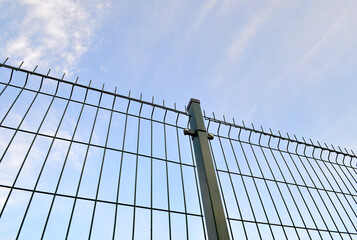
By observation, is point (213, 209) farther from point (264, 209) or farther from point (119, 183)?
point (119, 183)

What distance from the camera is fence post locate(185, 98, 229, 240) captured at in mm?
2267

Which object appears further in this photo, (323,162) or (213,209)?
(323,162)

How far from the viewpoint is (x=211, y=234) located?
2279 mm

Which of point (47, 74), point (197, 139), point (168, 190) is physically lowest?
point (168, 190)

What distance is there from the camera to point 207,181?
8.54 ft

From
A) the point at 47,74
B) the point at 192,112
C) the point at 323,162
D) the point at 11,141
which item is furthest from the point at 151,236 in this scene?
the point at 323,162

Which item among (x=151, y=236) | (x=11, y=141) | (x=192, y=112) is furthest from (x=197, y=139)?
(x=11, y=141)

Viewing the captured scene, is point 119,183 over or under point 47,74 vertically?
under

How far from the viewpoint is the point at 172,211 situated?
93.1 inches

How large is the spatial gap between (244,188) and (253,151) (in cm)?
88

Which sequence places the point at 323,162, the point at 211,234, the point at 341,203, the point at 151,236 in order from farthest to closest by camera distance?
1. the point at 323,162
2. the point at 341,203
3. the point at 211,234
4. the point at 151,236

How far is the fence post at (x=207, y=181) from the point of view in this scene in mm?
2267

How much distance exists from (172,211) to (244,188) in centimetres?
115

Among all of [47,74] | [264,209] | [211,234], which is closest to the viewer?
[211,234]
